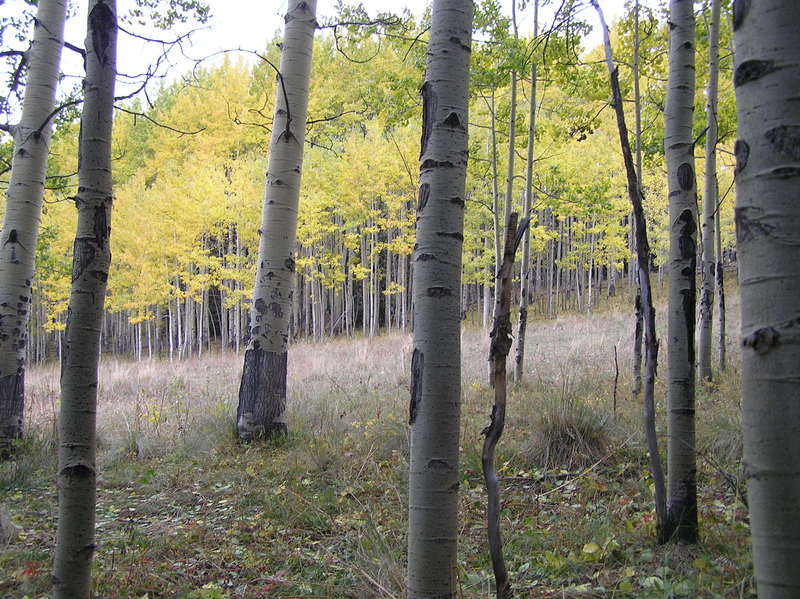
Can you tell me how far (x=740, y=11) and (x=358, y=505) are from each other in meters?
3.64

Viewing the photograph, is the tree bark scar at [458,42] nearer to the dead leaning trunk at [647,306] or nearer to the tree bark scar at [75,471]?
the dead leaning trunk at [647,306]

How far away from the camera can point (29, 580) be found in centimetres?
294

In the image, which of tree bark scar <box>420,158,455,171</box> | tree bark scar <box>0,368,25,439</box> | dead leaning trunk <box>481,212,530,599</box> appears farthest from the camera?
tree bark scar <box>0,368,25,439</box>

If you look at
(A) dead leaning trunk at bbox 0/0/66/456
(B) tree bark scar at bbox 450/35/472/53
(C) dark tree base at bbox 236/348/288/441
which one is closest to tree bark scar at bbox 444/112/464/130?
(B) tree bark scar at bbox 450/35/472/53

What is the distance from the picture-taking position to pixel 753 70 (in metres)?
1.13

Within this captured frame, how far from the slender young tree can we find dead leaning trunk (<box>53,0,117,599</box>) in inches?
50.7

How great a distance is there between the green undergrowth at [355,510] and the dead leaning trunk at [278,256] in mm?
353

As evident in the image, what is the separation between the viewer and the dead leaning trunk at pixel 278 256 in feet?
18.8

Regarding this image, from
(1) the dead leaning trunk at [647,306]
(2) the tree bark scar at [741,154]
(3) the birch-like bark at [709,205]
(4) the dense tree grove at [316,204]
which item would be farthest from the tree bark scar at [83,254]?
(4) the dense tree grove at [316,204]

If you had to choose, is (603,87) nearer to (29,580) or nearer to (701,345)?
(701,345)

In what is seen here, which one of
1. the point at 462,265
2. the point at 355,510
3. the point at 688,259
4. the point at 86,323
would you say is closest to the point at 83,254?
the point at 86,323

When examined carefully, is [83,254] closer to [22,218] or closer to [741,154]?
[741,154]

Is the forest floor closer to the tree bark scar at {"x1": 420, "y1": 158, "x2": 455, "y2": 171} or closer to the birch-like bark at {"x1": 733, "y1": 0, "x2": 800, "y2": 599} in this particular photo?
the birch-like bark at {"x1": 733, "y1": 0, "x2": 800, "y2": 599}

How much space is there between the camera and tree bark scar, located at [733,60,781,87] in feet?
3.66
